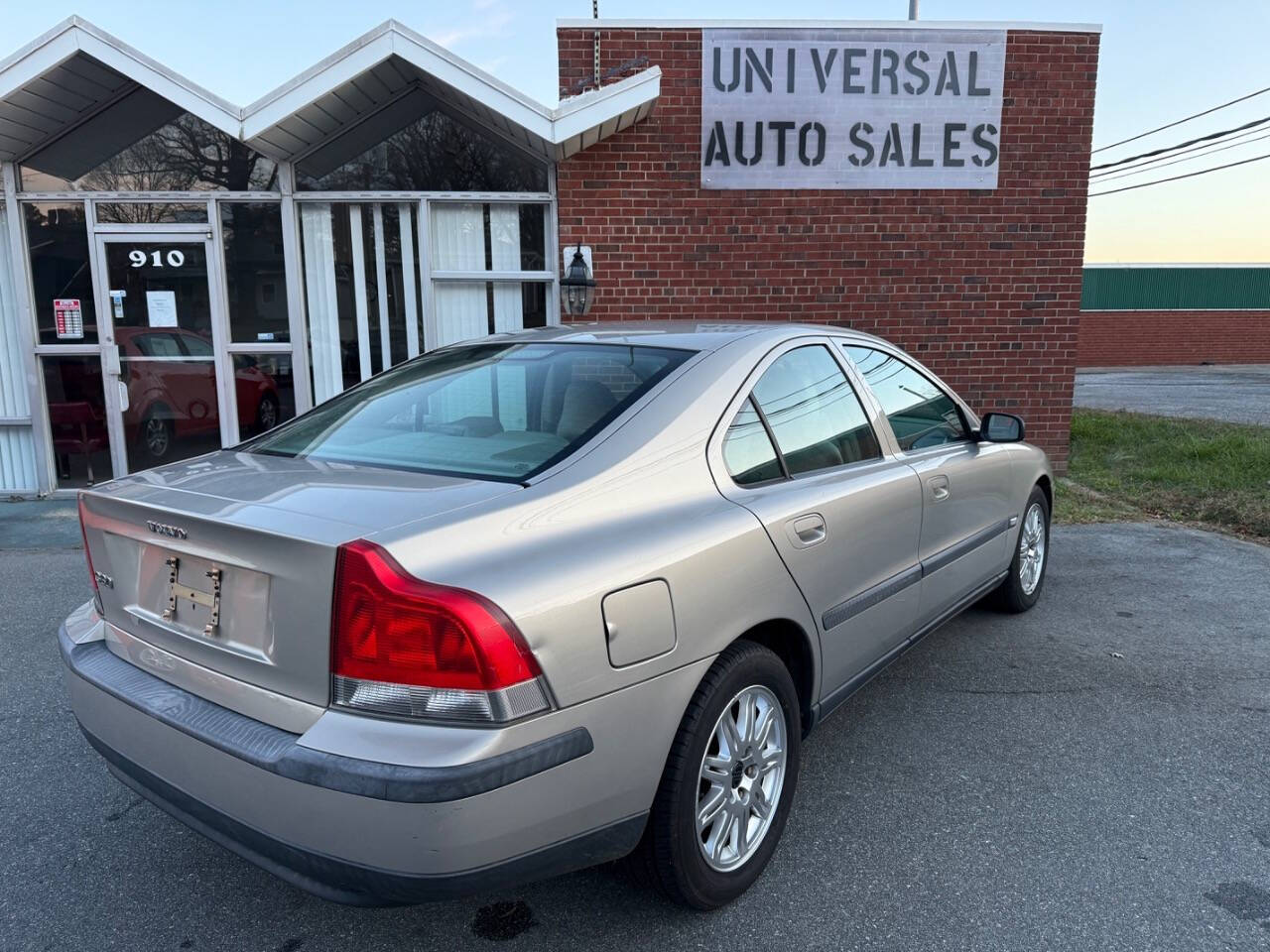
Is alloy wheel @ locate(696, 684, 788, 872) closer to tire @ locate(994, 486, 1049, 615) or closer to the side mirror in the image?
the side mirror

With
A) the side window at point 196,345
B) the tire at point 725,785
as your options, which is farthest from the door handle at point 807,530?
the side window at point 196,345

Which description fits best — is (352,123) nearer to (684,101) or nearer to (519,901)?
(684,101)

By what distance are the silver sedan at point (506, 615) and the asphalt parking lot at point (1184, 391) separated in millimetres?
12534

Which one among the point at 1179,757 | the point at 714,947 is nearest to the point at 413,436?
the point at 714,947

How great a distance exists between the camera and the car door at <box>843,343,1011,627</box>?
3490 mm

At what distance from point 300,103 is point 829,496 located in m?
5.87

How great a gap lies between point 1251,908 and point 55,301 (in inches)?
350

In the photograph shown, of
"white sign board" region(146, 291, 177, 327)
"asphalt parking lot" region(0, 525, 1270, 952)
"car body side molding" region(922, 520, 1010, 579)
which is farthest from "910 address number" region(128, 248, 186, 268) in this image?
"car body side molding" region(922, 520, 1010, 579)

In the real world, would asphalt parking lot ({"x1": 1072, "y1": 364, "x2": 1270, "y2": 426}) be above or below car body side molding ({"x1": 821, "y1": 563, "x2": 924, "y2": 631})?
below

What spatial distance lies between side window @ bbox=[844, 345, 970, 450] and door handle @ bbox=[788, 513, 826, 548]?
2.99 ft

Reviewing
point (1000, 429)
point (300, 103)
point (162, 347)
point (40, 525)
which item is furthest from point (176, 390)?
point (1000, 429)

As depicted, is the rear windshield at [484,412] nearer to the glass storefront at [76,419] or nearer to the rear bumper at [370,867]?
the rear bumper at [370,867]

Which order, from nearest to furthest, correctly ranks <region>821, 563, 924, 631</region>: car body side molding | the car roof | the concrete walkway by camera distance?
<region>821, 563, 924, 631</region>: car body side molding → the car roof → the concrete walkway

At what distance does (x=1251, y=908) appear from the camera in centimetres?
241
